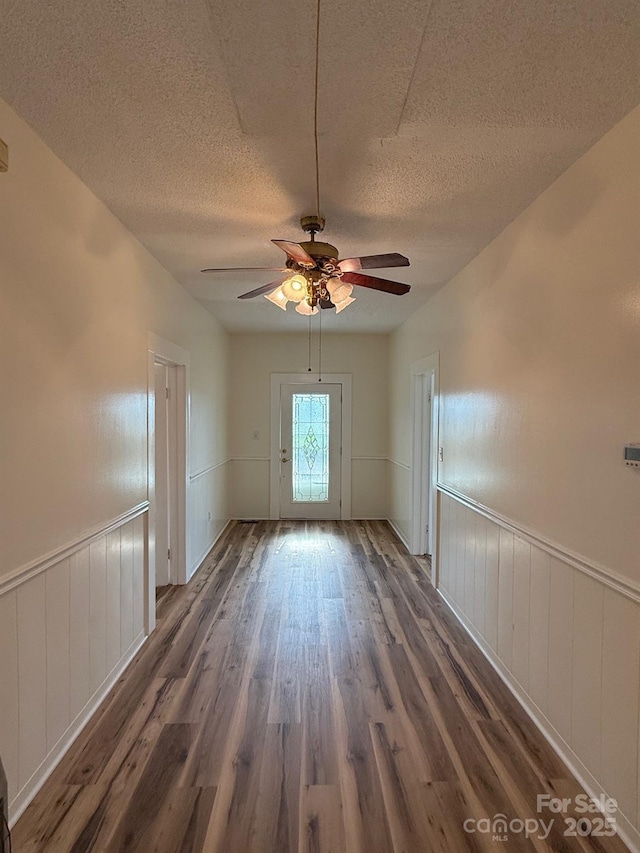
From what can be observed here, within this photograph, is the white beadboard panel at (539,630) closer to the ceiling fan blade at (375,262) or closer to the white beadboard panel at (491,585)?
the white beadboard panel at (491,585)

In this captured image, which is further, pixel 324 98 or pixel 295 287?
pixel 295 287

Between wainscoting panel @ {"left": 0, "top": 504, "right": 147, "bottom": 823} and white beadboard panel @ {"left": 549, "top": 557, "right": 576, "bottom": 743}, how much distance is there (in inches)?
83.0

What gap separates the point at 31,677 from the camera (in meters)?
1.68

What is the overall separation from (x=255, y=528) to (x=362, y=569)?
195cm

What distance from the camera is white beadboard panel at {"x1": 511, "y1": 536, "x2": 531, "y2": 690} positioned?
2.21 metres

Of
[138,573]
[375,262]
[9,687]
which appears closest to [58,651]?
[9,687]

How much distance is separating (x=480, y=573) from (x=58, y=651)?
2297mm

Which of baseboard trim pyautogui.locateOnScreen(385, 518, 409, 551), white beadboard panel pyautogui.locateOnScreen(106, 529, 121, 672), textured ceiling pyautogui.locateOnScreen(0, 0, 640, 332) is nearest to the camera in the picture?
textured ceiling pyautogui.locateOnScreen(0, 0, 640, 332)

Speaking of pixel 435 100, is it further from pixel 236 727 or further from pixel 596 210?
pixel 236 727

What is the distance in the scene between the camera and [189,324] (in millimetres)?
3910

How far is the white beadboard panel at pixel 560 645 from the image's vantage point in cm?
187

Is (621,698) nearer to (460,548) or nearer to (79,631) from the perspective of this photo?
(460,548)

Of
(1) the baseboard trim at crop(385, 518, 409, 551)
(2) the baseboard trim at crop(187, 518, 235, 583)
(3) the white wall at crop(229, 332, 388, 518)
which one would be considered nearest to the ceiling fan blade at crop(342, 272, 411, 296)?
(2) the baseboard trim at crop(187, 518, 235, 583)

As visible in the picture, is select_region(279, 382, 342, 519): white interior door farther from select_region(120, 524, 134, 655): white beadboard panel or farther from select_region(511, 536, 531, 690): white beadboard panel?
select_region(511, 536, 531, 690): white beadboard panel
